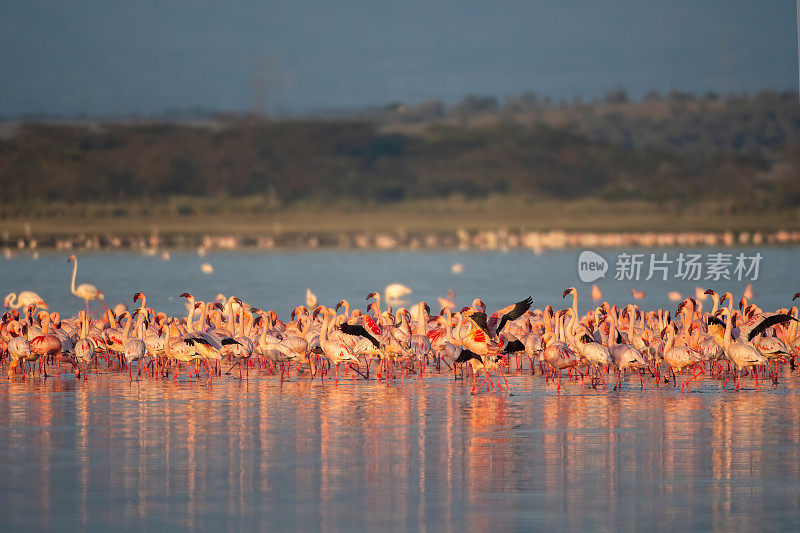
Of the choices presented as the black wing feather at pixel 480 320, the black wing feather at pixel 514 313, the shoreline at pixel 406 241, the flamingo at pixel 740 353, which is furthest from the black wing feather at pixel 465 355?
the shoreline at pixel 406 241

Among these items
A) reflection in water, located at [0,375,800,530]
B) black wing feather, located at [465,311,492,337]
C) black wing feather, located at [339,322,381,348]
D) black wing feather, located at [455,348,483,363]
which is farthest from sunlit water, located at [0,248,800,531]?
black wing feather, located at [465,311,492,337]

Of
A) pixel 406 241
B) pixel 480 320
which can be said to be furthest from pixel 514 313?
pixel 406 241

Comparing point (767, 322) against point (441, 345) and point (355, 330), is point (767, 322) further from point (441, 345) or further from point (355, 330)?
point (355, 330)

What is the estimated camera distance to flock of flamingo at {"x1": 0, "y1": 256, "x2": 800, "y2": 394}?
17812 mm

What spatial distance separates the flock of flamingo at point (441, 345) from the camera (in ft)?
58.4

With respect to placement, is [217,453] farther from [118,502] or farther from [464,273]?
[464,273]

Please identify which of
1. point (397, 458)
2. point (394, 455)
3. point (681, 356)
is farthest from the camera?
point (681, 356)

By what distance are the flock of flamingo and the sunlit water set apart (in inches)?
18.0

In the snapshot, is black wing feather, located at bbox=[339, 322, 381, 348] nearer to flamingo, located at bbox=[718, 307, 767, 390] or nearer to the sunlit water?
the sunlit water

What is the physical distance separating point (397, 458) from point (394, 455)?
0.50 feet

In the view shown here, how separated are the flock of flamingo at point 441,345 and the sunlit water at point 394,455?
456 mm

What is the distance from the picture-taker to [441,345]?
19.5 m

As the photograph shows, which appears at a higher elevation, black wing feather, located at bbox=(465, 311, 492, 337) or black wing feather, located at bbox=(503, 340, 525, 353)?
black wing feather, located at bbox=(465, 311, 492, 337)

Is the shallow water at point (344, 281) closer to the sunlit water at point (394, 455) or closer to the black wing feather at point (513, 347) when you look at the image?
the black wing feather at point (513, 347)
